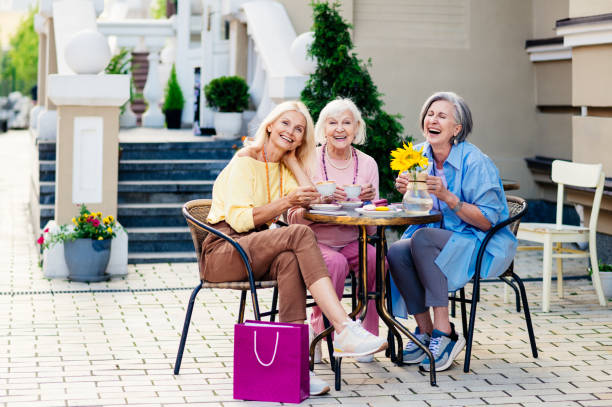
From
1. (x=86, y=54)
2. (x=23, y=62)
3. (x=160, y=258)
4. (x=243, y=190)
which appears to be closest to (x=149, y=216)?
(x=160, y=258)

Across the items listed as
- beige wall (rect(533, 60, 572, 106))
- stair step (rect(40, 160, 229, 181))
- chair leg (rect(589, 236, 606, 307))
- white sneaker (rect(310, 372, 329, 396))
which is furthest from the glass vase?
beige wall (rect(533, 60, 572, 106))

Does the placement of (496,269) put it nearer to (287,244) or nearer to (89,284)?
(287,244)

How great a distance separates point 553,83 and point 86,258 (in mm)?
5279

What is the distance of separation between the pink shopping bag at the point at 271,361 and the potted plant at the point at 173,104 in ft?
27.9

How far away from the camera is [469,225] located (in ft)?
17.1

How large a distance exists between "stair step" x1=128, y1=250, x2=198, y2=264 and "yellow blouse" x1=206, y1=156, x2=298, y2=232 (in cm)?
321

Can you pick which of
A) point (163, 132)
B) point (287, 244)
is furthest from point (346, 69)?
point (163, 132)

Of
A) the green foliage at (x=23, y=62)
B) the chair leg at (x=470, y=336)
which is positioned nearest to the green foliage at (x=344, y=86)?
the chair leg at (x=470, y=336)

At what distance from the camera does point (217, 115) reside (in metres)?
10.4

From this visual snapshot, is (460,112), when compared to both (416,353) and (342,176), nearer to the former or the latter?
(342,176)

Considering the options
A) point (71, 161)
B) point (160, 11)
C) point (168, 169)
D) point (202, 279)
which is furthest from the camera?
point (160, 11)

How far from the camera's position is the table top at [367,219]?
4.75m

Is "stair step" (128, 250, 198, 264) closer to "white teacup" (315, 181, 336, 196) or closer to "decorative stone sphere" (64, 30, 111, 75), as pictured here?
"decorative stone sphere" (64, 30, 111, 75)

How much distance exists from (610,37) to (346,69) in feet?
7.04
